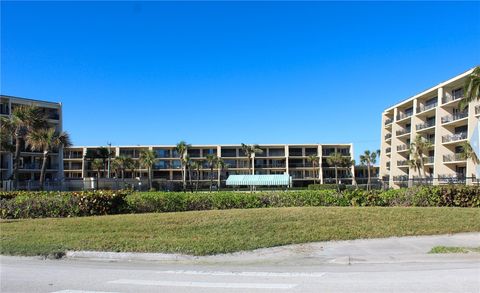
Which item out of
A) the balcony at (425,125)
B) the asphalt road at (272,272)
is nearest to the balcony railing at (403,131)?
the balcony at (425,125)

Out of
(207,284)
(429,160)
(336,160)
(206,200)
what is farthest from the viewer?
(336,160)

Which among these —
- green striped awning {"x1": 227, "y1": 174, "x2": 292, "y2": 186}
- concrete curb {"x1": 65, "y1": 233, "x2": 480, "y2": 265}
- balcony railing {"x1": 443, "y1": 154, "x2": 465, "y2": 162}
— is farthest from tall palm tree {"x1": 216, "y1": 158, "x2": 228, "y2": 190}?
concrete curb {"x1": 65, "y1": 233, "x2": 480, "y2": 265}

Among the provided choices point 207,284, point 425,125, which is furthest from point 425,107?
point 207,284

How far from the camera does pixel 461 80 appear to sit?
58.9m

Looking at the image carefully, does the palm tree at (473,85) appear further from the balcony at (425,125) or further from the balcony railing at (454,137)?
the balcony at (425,125)

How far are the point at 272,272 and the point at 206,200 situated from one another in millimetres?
10316

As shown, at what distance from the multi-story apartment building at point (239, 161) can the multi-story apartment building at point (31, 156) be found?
31.3 m

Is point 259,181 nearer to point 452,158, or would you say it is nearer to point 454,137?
point 452,158

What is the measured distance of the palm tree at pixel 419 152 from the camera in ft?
215

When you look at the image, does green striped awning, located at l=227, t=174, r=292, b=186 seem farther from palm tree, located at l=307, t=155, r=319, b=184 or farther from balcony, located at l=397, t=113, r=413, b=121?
palm tree, located at l=307, t=155, r=319, b=184

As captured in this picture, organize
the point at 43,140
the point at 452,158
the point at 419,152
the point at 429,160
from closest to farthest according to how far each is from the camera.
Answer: the point at 43,140 < the point at 452,158 < the point at 419,152 < the point at 429,160

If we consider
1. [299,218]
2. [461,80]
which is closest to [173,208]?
[299,218]

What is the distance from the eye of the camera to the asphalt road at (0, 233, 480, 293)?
7929mm

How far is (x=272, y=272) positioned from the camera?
9.52m
